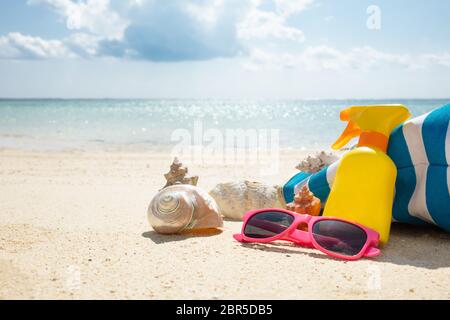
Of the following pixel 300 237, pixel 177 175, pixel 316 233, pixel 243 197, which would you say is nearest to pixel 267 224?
pixel 300 237

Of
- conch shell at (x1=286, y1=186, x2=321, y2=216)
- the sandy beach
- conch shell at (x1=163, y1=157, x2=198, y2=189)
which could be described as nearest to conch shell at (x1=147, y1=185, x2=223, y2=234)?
the sandy beach

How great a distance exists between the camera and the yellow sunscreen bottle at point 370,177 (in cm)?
308

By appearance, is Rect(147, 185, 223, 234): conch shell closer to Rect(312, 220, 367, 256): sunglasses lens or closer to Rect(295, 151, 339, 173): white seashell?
Rect(312, 220, 367, 256): sunglasses lens

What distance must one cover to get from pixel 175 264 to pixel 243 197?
1.61 m

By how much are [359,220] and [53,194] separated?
147 inches

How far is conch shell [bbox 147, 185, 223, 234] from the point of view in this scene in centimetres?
338

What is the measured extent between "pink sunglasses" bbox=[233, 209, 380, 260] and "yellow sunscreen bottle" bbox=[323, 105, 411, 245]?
169mm

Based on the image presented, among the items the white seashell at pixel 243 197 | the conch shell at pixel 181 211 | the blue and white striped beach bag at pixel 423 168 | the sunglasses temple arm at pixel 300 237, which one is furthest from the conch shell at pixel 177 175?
the blue and white striped beach bag at pixel 423 168

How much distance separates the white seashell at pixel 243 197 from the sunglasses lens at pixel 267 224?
37.1 inches

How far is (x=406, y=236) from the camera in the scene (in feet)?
11.1

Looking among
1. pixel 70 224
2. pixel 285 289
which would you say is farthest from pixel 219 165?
pixel 285 289

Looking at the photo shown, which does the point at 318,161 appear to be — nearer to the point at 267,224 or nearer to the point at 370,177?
the point at 370,177
